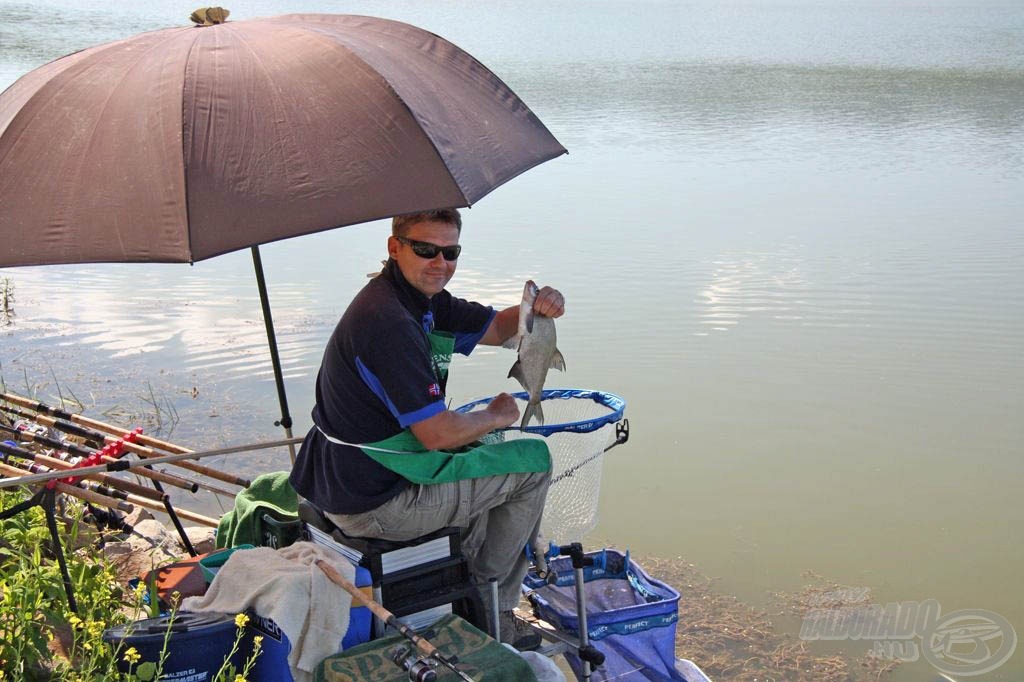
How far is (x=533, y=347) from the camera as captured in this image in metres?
3.73

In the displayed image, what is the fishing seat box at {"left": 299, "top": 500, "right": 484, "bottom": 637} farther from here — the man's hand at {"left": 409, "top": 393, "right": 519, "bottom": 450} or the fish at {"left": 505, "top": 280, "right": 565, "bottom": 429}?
the fish at {"left": 505, "top": 280, "right": 565, "bottom": 429}

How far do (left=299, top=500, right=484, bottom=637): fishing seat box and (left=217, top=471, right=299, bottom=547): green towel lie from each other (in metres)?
0.38

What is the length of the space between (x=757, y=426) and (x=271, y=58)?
440cm

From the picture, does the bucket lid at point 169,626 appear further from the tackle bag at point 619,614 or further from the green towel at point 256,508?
the tackle bag at point 619,614

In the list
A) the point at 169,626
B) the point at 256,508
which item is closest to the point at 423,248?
the point at 256,508

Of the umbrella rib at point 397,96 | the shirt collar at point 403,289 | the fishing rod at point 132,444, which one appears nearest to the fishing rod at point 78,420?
the fishing rod at point 132,444

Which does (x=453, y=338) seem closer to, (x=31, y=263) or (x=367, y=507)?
(x=367, y=507)

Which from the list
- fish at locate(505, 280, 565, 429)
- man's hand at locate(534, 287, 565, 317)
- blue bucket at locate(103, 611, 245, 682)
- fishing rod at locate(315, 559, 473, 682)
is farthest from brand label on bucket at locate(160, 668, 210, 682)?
man's hand at locate(534, 287, 565, 317)

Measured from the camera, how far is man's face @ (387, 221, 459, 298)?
3463mm

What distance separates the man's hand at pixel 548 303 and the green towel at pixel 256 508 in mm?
1075

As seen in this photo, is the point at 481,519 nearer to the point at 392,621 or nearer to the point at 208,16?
the point at 392,621

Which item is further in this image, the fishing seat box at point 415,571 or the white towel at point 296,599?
the fishing seat box at point 415,571

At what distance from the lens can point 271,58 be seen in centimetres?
333

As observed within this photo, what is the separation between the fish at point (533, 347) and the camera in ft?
12.0
